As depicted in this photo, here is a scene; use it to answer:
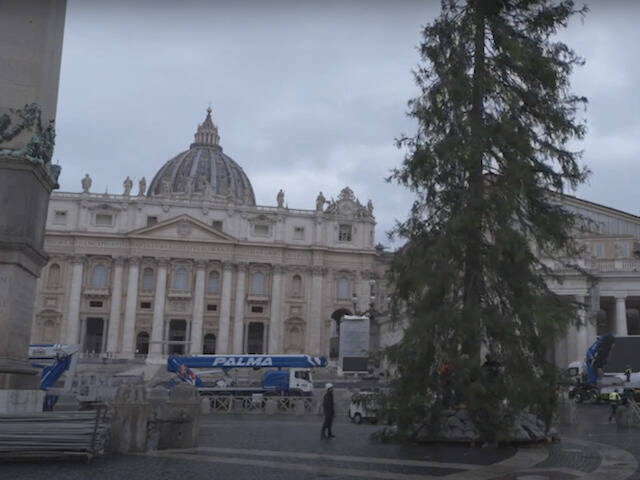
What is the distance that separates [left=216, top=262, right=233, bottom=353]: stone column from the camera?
7381cm

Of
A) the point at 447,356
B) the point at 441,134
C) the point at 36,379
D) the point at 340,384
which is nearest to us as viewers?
the point at 36,379

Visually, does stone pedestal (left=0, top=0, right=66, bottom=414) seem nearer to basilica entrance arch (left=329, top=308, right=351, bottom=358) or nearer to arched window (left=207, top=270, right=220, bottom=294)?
basilica entrance arch (left=329, top=308, right=351, bottom=358)

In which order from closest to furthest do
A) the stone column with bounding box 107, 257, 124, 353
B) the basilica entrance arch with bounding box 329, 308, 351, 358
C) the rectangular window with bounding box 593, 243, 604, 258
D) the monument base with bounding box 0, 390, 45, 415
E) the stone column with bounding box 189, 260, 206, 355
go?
the monument base with bounding box 0, 390, 45, 415 → the rectangular window with bounding box 593, 243, 604, 258 → the stone column with bounding box 107, 257, 124, 353 → the basilica entrance arch with bounding box 329, 308, 351, 358 → the stone column with bounding box 189, 260, 206, 355

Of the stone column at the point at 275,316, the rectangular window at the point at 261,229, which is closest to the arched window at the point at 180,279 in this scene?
the rectangular window at the point at 261,229

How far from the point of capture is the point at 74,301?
72.5 metres

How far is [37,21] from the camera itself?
12.8 m

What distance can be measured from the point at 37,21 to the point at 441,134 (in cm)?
862

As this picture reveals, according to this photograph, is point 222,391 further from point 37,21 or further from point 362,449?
point 37,21

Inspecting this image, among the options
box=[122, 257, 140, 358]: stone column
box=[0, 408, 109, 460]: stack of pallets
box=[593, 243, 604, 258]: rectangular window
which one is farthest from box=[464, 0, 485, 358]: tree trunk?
box=[122, 257, 140, 358]: stone column

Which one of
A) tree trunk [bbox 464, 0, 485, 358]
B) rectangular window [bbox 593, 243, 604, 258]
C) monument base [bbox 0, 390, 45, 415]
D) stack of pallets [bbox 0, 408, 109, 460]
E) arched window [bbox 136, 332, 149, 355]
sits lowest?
stack of pallets [bbox 0, 408, 109, 460]

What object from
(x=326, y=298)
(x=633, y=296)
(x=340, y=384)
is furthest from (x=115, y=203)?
(x=633, y=296)

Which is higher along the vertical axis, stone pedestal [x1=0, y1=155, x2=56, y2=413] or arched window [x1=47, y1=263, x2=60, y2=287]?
arched window [x1=47, y1=263, x2=60, y2=287]

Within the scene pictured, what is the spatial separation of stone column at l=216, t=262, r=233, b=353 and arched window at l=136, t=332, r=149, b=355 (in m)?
7.64

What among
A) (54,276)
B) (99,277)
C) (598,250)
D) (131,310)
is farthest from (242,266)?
(598,250)
